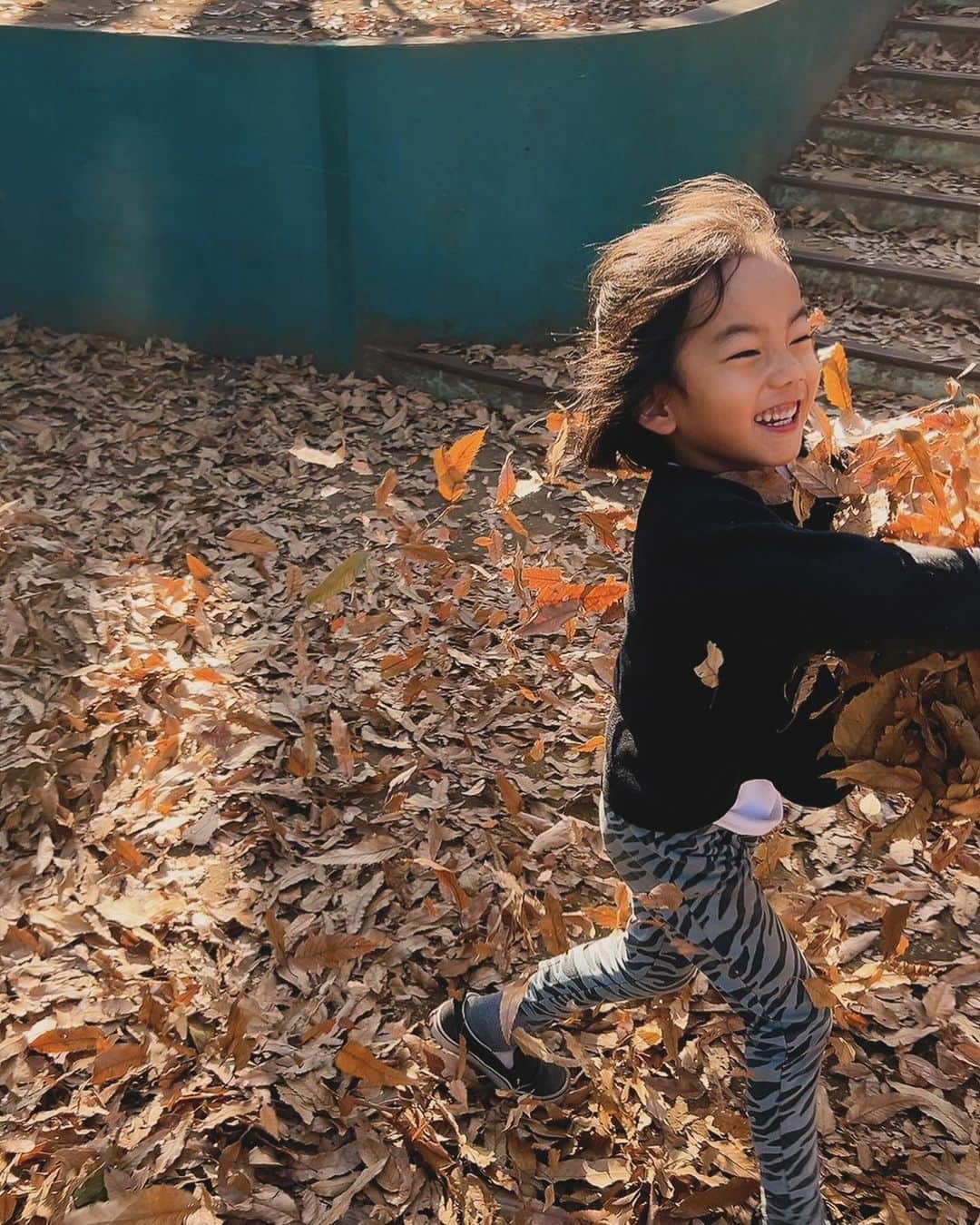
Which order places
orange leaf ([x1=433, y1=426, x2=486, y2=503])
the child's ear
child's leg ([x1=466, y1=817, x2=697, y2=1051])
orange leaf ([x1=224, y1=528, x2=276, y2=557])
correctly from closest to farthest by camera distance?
the child's ear → child's leg ([x1=466, y1=817, x2=697, y2=1051]) → orange leaf ([x1=433, y1=426, x2=486, y2=503]) → orange leaf ([x1=224, y1=528, x2=276, y2=557])

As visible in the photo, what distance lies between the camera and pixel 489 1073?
2658mm

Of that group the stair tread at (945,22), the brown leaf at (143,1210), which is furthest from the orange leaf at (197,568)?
the stair tread at (945,22)

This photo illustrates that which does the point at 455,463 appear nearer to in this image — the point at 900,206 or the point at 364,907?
the point at 364,907

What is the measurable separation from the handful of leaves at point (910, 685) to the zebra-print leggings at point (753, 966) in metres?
0.27

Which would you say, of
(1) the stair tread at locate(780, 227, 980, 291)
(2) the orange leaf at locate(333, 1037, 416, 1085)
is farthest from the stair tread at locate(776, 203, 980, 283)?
(2) the orange leaf at locate(333, 1037, 416, 1085)

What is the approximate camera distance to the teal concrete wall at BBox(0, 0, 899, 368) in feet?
19.6

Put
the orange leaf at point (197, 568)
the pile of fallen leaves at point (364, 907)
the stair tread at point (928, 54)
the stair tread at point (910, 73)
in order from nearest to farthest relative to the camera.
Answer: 1. the pile of fallen leaves at point (364, 907)
2. the orange leaf at point (197, 568)
3. the stair tread at point (910, 73)
4. the stair tread at point (928, 54)

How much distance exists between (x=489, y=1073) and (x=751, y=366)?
179 centimetres

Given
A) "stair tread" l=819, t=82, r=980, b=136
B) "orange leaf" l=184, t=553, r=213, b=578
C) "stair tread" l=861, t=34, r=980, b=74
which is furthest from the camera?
"stair tread" l=861, t=34, r=980, b=74

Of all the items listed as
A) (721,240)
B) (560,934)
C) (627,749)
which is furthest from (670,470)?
(560,934)

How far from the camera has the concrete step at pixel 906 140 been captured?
7.21 metres

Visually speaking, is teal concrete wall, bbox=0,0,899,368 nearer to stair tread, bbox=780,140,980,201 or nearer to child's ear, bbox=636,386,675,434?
stair tread, bbox=780,140,980,201

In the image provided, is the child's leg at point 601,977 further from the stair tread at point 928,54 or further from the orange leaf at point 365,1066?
the stair tread at point 928,54

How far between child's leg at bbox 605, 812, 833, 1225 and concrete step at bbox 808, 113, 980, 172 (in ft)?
21.9
